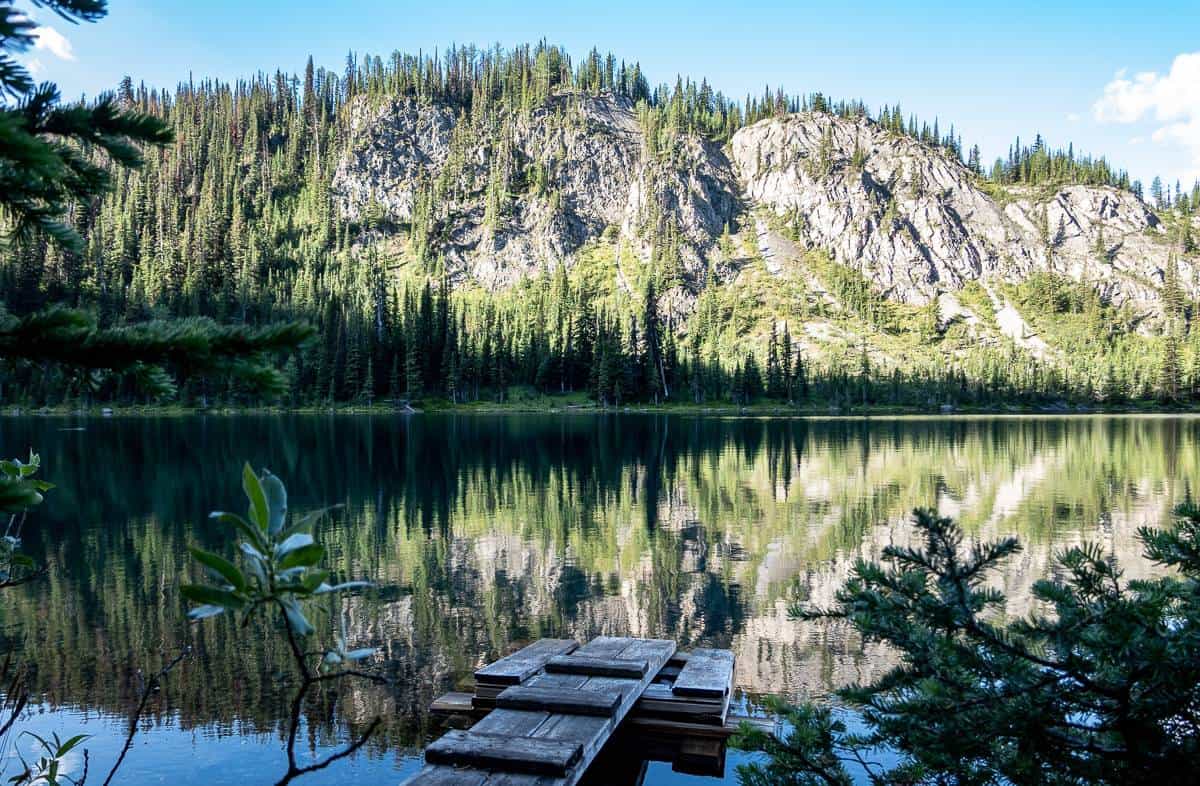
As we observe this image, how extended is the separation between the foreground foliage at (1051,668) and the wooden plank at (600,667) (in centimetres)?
580

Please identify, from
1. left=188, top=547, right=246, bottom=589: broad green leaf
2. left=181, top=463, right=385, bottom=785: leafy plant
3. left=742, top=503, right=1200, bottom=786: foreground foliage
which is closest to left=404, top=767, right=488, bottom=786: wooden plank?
left=742, top=503, right=1200, bottom=786: foreground foliage

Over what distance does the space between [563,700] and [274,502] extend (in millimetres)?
7207

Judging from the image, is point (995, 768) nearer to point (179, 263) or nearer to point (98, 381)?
point (98, 381)

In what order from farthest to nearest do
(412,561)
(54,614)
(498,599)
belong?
(412,561), (498,599), (54,614)

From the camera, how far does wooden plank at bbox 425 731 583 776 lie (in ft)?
24.0

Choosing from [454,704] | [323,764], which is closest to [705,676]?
[454,704]

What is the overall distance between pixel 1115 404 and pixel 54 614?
179 metres

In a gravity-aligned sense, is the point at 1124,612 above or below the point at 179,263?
below

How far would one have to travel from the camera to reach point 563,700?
8914mm

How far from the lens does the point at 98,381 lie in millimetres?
2248

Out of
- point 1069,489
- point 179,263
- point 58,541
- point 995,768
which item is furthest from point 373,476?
point 179,263

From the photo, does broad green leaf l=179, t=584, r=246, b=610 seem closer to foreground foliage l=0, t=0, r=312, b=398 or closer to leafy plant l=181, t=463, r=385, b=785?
leafy plant l=181, t=463, r=385, b=785

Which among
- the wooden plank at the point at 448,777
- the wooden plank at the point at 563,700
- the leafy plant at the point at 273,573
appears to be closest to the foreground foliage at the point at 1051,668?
the leafy plant at the point at 273,573

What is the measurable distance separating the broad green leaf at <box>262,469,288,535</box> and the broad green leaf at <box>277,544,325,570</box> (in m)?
0.10
